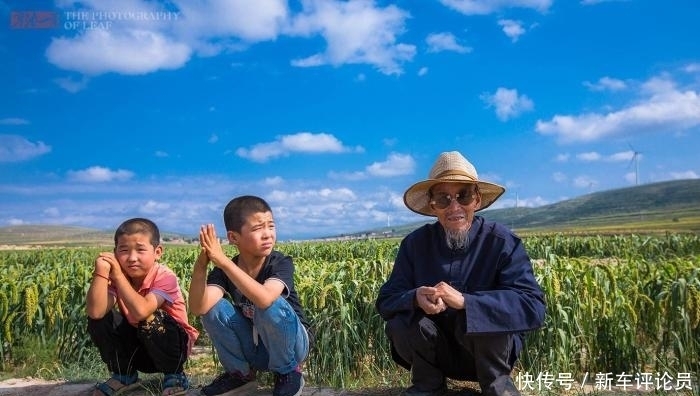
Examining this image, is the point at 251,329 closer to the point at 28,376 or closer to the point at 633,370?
the point at 28,376

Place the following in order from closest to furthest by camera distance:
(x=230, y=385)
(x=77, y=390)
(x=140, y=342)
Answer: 1. (x=230, y=385)
2. (x=140, y=342)
3. (x=77, y=390)

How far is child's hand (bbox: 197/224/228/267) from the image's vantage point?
12.5 ft

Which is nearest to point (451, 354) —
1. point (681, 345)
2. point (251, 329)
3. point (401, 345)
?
point (401, 345)

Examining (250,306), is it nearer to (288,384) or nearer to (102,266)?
(288,384)

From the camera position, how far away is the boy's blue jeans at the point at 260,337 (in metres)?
4.06

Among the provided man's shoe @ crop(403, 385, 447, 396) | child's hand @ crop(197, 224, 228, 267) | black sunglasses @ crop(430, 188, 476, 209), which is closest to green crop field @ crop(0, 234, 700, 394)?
man's shoe @ crop(403, 385, 447, 396)

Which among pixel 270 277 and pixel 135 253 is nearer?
pixel 270 277

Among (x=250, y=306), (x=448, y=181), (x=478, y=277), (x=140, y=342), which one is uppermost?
(x=448, y=181)

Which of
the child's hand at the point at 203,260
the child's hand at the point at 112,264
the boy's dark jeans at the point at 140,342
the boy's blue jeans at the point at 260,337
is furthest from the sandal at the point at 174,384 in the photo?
the child's hand at the point at 203,260

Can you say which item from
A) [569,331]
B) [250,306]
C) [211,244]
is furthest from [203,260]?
[569,331]

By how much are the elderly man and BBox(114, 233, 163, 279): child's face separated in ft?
5.57

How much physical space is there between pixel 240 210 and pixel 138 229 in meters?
0.84

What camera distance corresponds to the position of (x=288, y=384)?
436cm

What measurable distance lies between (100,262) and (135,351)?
0.87m
